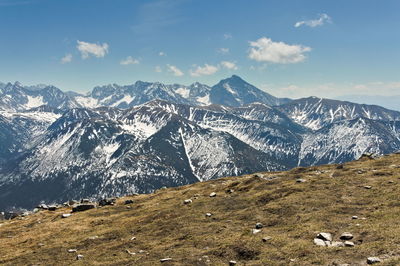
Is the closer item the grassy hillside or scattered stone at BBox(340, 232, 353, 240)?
the grassy hillside

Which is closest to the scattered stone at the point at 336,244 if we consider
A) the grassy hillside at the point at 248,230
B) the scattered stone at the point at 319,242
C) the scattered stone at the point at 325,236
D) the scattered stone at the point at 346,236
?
the scattered stone at the point at 319,242

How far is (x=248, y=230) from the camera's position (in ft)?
123

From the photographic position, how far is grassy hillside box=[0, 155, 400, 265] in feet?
95.6

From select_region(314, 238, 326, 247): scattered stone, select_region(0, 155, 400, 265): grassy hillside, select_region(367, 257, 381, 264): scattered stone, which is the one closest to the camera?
select_region(367, 257, 381, 264): scattered stone

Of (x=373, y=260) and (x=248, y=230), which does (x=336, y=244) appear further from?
(x=248, y=230)

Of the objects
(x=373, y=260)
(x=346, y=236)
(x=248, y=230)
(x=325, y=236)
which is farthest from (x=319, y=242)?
(x=248, y=230)

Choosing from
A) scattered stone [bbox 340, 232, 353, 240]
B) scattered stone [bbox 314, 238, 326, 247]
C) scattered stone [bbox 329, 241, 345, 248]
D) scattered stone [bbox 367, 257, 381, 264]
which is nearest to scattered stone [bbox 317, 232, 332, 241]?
scattered stone [bbox 314, 238, 326, 247]

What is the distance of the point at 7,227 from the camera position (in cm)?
7338

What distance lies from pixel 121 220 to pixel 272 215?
2985 centimetres

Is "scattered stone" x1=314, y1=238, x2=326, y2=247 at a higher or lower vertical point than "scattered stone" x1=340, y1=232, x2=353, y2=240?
lower

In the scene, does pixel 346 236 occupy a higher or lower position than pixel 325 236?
higher

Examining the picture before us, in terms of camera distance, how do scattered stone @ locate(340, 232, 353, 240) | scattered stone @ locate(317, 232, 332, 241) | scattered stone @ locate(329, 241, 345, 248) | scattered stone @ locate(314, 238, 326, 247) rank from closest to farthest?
scattered stone @ locate(329, 241, 345, 248)
scattered stone @ locate(314, 238, 326, 247)
scattered stone @ locate(340, 232, 353, 240)
scattered stone @ locate(317, 232, 332, 241)

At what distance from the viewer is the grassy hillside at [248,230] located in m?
29.1

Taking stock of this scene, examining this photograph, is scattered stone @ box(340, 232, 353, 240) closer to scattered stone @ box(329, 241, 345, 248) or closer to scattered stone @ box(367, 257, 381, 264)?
→ scattered stone @ box(329, 241, 345, 248)
